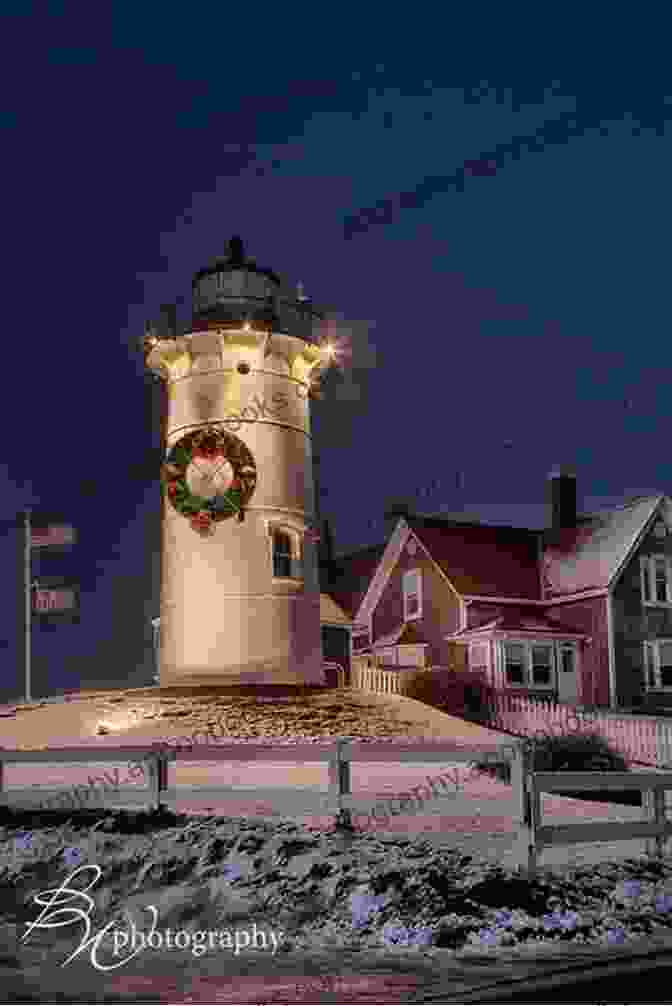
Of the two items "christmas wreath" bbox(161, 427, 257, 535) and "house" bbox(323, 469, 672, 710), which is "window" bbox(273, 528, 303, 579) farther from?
"house" bbox(323, 469, 672, 710)

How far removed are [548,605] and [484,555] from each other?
8.64 ft

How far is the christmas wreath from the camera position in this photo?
3338cm

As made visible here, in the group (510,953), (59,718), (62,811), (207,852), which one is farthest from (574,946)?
(59,718)

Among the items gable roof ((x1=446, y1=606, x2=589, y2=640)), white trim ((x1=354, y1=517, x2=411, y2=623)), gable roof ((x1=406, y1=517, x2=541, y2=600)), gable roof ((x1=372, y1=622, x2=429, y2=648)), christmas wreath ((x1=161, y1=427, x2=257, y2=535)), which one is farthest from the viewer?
white trim ((x1=354, y1=517, x2=411, y2=623))

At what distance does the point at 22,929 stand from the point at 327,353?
2397 cm

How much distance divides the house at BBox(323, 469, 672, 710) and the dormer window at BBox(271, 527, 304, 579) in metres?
7.58

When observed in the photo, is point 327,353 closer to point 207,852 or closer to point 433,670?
point 433,670

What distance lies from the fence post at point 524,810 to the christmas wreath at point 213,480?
65.6ft

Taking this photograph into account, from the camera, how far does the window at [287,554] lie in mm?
33812

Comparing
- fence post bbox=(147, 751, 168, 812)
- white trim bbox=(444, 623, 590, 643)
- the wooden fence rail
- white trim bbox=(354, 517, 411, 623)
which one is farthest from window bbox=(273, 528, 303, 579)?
fence post bbox=(147, 751, 168, 812)

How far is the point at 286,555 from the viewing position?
34.0 metres

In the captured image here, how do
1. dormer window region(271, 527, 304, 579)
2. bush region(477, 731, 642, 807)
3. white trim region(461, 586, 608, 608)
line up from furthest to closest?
white trim region(461, 586, 608, 608) < dormer window region(271, 527, 304, 579) < bush region(477, 731, 642, 807)

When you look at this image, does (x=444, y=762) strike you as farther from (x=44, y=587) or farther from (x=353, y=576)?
(x=353, y=576)

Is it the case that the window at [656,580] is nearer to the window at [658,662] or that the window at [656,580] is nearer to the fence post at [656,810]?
the window at [658,662]
